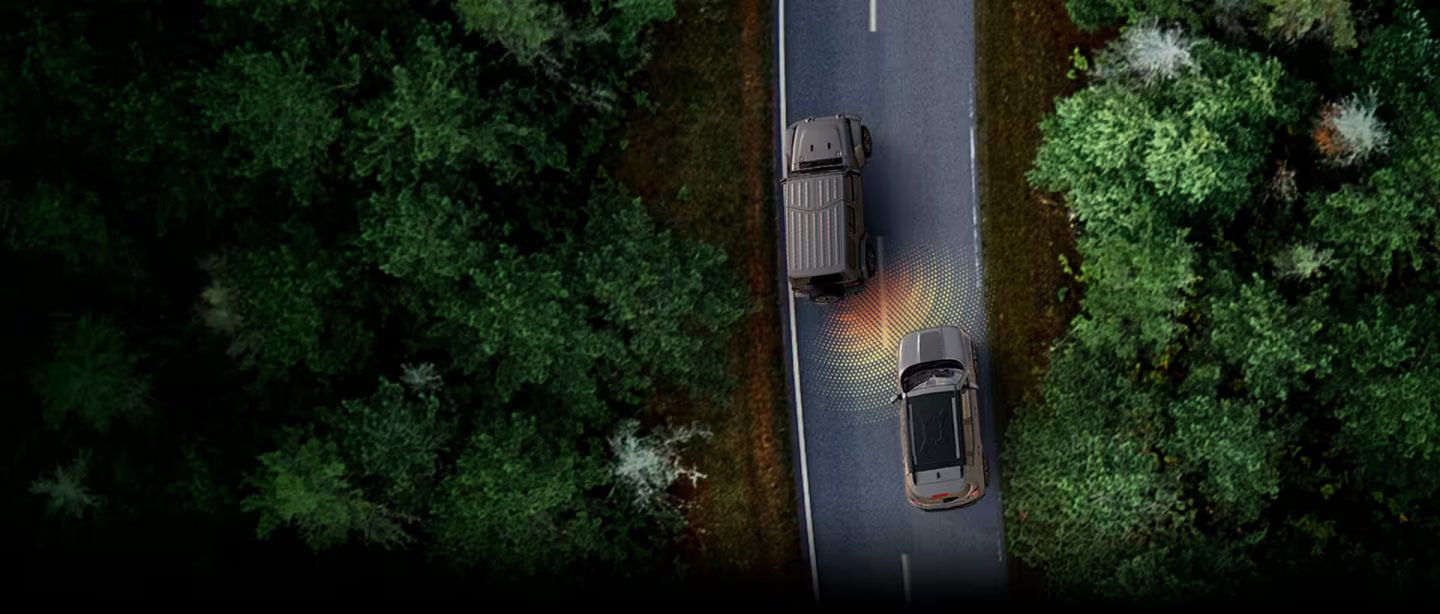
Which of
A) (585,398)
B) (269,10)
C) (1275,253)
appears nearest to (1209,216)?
(1275,253)

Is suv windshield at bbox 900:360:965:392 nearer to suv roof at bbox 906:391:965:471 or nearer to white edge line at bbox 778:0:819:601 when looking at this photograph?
suv roof at bbox 906:391:965:471

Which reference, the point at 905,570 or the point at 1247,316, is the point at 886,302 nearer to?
the point at 905,570

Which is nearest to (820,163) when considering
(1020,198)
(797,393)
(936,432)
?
(1020,198)

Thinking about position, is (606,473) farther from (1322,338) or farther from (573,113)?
(1322,338)

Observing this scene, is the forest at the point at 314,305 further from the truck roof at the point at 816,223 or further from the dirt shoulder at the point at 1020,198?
the dirt shoulder at the point at 1020,198

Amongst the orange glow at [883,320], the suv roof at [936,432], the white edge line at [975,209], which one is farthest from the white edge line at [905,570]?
the white edge line at [975,209]
